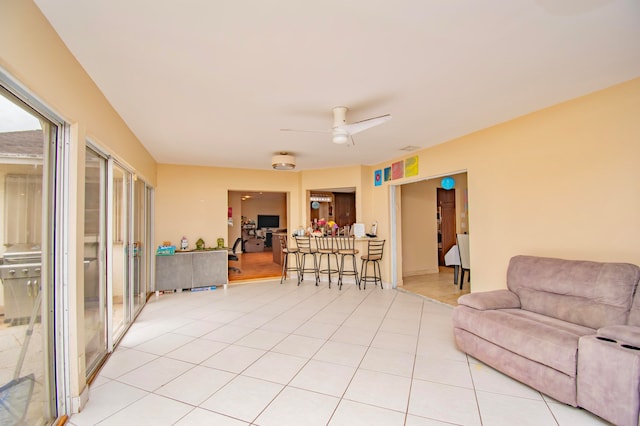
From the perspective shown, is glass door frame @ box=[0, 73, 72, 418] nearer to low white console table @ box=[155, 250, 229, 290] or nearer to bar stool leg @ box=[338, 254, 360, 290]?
low white console table @ box=[155, 250, 229, 290]

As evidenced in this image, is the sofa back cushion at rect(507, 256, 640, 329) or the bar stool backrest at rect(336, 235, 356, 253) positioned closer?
the sofa back cushion at rect(507, 256, 640, 329)

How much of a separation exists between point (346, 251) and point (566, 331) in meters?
4.06

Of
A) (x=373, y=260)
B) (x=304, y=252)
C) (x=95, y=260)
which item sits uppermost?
(x=95, y=260)

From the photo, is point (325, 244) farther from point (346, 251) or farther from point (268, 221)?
point (268, 221)

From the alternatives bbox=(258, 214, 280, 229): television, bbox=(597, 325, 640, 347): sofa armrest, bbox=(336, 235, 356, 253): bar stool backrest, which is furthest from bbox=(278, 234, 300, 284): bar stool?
bbox=(258, 214, 280, 229): television

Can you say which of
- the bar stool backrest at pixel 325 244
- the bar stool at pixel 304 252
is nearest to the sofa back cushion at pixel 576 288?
the bar stool backrest at pixel 325 244

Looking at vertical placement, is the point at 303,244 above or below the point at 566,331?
above

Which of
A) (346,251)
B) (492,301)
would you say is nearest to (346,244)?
(346,251)

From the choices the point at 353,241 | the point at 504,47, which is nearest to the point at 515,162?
the point at 504,47

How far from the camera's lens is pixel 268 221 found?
1369cm

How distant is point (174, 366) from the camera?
2709 mm

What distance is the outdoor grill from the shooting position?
1587mm

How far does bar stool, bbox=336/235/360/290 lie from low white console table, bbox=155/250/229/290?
2.38 metres

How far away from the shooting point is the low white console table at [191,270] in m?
5.53
